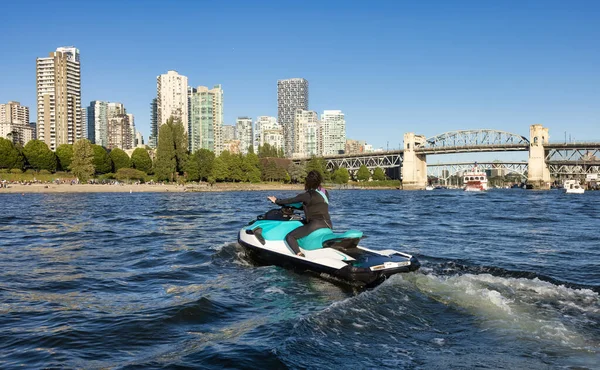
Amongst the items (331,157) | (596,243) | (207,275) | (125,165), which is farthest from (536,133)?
(207,275)

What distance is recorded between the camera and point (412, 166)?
160375 millimetres

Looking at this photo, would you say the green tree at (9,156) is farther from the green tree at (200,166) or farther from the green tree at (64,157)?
the green tree at (200,166)

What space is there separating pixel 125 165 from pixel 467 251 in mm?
112602

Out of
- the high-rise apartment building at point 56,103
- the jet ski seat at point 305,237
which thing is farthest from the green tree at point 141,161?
the jet ski seat at point 305,237

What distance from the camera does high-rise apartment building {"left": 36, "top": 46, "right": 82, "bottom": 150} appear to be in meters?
178

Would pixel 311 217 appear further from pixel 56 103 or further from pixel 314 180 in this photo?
pixel 56 103

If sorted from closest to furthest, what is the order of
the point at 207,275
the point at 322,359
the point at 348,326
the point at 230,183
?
the point at 322,359 → the point at 348,326 → the point at 207,275 → the point at 230,183

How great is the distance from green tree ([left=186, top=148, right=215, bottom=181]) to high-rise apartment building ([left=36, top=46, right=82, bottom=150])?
90048mm

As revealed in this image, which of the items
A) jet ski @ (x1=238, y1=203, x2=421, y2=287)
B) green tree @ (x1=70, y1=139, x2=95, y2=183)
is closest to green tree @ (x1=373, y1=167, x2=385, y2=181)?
green tree @ (x1=70, y1=139, x2=95, y2=183)

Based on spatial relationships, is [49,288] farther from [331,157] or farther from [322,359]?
[331,157]

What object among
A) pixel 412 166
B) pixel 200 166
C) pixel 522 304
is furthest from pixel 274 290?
pixel 412 166

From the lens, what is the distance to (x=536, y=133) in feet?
461

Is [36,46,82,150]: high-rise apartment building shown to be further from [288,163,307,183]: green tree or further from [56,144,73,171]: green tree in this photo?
[288,163,307,183]: green tree

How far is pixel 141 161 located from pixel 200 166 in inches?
825
